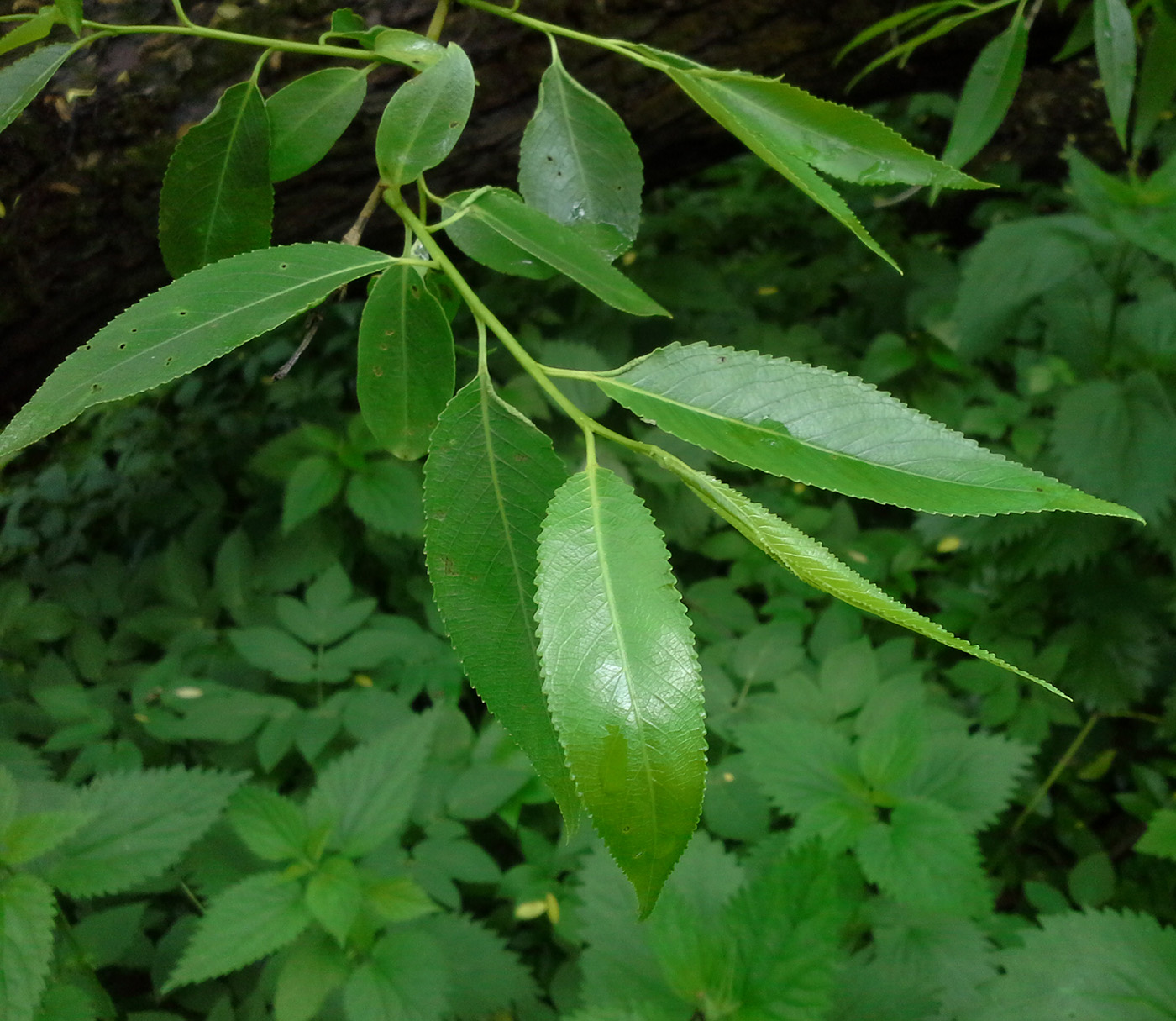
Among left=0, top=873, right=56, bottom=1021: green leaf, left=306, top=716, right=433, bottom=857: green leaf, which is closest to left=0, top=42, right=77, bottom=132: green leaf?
left=0, top=873, right=56, bottom=1021: green leaf

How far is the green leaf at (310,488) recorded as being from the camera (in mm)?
1495

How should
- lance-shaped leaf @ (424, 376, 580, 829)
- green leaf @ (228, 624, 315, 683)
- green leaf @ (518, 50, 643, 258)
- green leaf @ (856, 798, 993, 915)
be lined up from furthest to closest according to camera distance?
green leaf @ (228, 624, 315, 683)
green leaf @ (856, 798, 993, 915)
green leaf @ (518, 50, 643, 258)
lance-shaped leaf @ (424, 376, 580, 829)

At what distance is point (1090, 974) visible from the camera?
89cm

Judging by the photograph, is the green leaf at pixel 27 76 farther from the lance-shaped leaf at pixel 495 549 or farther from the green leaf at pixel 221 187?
the lance-shaped leaf at pixel 495 549

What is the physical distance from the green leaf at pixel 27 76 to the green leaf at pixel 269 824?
2.59ft

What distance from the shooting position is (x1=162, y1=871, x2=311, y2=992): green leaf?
0.87 meters

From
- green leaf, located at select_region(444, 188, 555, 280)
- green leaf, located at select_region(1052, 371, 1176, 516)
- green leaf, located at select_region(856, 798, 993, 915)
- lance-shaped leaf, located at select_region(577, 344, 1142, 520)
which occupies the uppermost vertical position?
green leaf, located at select_region(444, 188, 555, 280)

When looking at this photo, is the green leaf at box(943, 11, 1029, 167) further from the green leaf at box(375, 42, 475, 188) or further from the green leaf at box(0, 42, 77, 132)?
the green leaf at box(0, 42, 77, 132)

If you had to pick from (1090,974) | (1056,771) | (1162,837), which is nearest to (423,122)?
(1090,974)

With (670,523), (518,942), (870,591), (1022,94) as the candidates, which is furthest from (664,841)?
(1022,94)

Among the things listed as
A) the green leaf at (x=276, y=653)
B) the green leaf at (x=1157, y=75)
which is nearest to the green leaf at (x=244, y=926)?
the green leaf at (x=276, y=653)

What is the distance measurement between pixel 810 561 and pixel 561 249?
9.9 inches

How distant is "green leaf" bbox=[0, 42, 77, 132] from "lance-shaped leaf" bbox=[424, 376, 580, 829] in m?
0.37

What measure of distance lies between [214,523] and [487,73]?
104 cm
